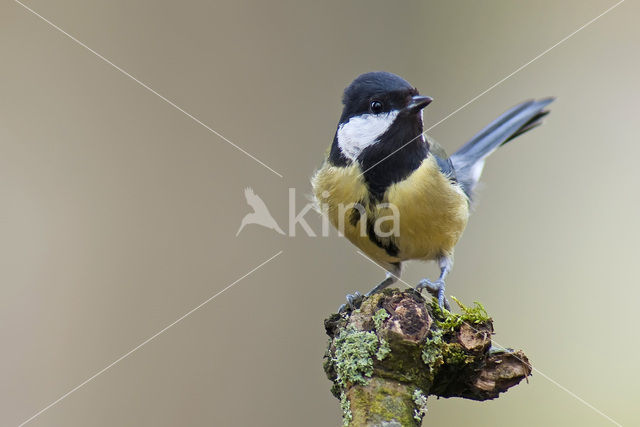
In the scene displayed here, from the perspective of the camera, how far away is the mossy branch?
59.6 inches

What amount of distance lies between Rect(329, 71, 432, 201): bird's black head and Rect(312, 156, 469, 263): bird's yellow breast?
43 mm

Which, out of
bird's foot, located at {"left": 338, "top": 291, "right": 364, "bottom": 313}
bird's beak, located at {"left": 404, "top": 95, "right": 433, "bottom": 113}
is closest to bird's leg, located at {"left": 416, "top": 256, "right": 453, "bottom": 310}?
bird's foot, located at {"left": 338, "top": 291, "right": 364, "bottom": 313}

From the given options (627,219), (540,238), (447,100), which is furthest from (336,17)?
(627,219)

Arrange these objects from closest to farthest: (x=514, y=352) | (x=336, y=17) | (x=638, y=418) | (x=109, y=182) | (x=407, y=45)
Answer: (x=514, y=352) < (x=638, y=418) < (x=109, y=182) < (x=336, y=17) < (x=407, y=45)

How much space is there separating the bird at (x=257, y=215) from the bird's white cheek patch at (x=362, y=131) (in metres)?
1.32

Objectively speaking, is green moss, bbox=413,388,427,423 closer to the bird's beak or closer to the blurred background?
the bird's beak

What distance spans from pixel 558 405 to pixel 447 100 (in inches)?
82.5

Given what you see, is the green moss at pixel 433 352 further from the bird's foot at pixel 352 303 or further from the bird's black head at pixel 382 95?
the bird's black head at pixel 382 95

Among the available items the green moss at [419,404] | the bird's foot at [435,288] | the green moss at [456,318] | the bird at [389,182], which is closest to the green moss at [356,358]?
the green moss at [419,404]

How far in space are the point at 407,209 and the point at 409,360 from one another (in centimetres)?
97

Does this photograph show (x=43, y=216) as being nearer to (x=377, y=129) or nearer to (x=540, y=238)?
(x=377, y=129)

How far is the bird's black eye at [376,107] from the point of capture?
2.46 metres

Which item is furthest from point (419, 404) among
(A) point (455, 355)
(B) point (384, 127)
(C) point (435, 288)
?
(B) point (384, 127)

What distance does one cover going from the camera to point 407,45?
4430 millimetres
